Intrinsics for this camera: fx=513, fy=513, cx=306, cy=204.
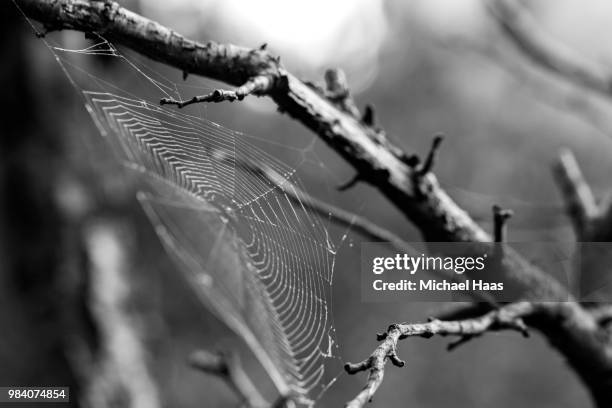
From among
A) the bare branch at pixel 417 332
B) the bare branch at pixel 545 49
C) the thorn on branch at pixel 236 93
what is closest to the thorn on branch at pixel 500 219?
the bare branch at pixel 417 332

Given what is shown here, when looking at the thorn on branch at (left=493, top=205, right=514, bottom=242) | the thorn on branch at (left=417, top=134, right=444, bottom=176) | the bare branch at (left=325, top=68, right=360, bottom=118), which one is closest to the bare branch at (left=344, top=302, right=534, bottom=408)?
the thorn on branch at (left=493, top=205, right=514, bottom=242)

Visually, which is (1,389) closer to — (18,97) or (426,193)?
(18,97)

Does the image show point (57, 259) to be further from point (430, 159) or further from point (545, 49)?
point (545, 49)

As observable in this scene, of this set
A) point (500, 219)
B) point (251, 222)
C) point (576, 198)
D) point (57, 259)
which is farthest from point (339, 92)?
point (57, 259)

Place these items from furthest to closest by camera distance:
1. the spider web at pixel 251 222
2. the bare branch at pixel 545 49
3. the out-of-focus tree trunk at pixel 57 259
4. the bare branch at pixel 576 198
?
the out-of-focus tree trunk at pixel 57 259 < the bare branch at pixel 545 49 < the bare branch at pixel 576 198 < the spider web at pixel 251 222

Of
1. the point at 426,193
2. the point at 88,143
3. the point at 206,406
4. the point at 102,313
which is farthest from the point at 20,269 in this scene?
the point at 206,406

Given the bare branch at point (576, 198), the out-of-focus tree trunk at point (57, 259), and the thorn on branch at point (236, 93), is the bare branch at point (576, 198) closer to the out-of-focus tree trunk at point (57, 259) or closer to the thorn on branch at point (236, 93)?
the thorn on branch at point (236, 93)

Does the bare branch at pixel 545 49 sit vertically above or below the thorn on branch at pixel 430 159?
above
